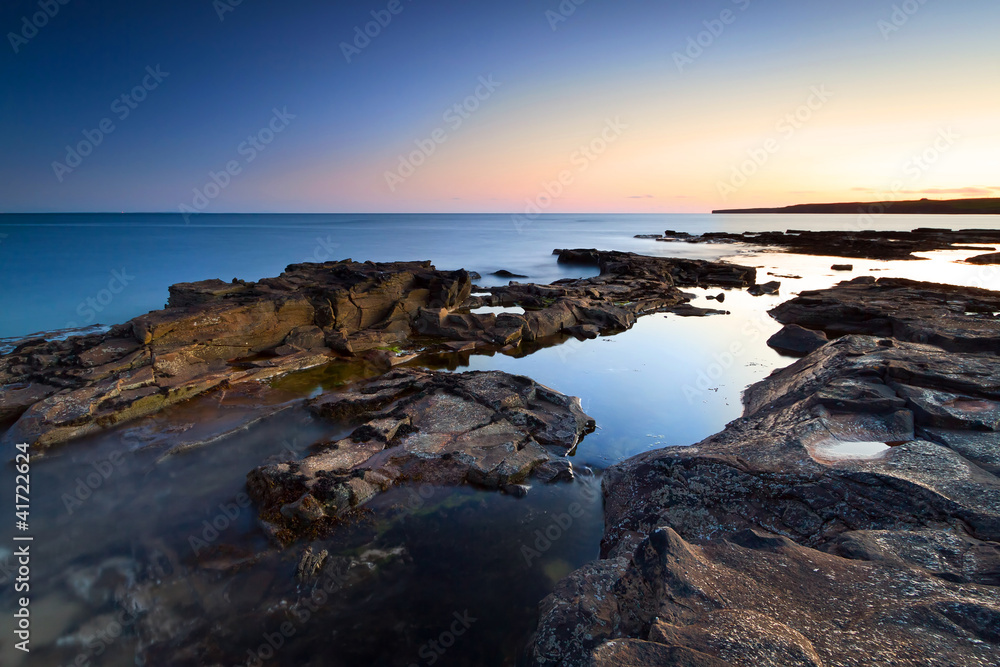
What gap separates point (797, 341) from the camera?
50.8ft

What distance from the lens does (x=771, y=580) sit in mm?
3725

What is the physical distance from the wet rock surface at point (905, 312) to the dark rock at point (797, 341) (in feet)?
7.19

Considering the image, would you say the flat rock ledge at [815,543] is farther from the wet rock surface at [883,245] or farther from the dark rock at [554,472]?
the wet rock surface at [883,245]

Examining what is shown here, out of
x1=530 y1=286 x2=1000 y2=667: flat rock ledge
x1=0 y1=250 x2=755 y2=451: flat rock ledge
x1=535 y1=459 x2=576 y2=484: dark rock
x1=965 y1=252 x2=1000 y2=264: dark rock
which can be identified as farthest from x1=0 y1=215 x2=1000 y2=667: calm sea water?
x1=965 y1=252 x2=1000 y2=264: dark rock

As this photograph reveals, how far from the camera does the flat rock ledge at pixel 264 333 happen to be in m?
9.75

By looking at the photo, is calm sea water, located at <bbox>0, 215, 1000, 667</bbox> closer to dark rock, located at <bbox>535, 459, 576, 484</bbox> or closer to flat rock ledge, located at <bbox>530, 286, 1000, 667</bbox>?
dark rock, located at <bbox>535, 459, 576, 484</bbox>

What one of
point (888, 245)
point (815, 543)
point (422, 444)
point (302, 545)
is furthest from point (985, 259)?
point (302, 545)

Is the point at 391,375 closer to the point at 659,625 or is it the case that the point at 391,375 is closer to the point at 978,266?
the point at 659,625

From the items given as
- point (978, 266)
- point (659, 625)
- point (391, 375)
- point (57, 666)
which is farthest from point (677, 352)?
point (978, 266)

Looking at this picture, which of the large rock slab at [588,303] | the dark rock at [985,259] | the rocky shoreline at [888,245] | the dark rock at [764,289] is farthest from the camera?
the rocky shoreline at [888,245]

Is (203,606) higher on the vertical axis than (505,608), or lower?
higher

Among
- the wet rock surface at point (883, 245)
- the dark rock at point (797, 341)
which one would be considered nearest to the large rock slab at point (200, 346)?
the dark rock at point (797, 341)

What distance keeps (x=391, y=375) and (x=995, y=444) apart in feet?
36.6

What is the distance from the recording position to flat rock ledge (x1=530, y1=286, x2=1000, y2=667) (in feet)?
9.84
